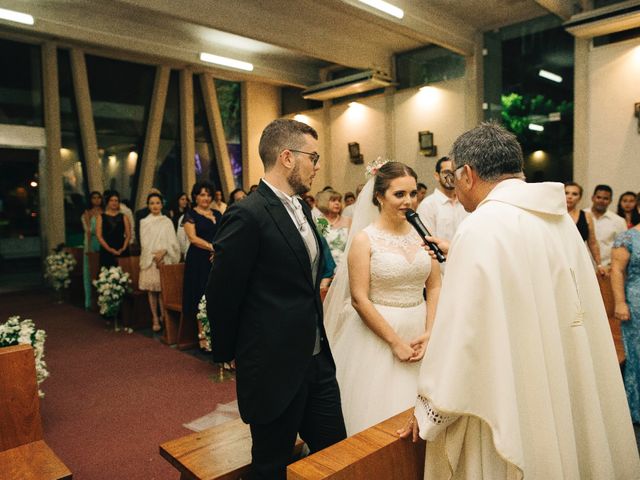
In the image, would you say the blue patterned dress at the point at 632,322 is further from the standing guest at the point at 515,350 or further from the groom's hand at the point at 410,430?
the groom's hand at the point at 410,430

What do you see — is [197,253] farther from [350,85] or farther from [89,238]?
[350,85]

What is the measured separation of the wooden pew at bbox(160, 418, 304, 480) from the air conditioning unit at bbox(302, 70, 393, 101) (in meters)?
8.82

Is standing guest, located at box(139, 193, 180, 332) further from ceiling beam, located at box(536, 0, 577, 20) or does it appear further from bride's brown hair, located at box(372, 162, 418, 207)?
ceiling beam, located at box(536, 0, 577, 20)

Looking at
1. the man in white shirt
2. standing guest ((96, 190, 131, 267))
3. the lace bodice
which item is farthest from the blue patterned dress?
standing guest ((96, 190, 131, 267))

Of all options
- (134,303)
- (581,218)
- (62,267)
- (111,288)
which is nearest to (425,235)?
(581,218)

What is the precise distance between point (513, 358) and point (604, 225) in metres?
5.34

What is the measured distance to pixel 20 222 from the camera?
33.3ft

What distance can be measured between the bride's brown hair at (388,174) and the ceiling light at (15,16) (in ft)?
23.0

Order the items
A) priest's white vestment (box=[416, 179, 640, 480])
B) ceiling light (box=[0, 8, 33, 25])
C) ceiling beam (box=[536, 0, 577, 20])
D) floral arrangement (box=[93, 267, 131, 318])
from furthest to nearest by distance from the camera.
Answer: ceiling beam (box=[536, 0, 577, 20])
ceiling light (box=[0, 8, 33, 25])
floral arrangement (box=[93, 267, 131, 318])
priest's white vestment (box=[416, 179, 640, 480])

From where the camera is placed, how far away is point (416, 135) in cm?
1055

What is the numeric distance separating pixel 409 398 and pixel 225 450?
2.83ft

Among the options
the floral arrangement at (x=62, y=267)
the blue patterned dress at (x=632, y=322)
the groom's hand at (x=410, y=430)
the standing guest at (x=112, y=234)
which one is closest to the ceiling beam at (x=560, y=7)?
the blue patterned dress at (x=632, y=322)

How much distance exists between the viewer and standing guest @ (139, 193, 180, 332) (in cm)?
641

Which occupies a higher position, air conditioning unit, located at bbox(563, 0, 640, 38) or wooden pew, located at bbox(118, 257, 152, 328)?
air conditioning unit, located at bbox(563, 0, 640, 38)
